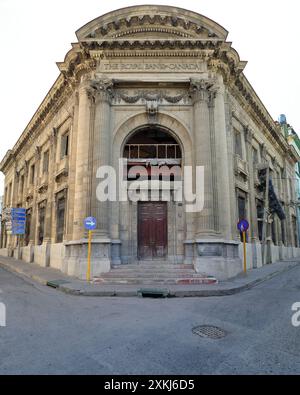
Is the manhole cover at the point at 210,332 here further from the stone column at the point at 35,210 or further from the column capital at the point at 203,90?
the stone column at the point at 35,210

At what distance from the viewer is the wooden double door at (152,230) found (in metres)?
14.0

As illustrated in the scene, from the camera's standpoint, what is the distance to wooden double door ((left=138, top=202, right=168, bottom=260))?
46.0ft

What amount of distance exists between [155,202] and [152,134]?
4264 millimetres

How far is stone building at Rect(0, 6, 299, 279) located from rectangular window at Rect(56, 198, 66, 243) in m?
0.12

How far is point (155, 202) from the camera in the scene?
47.4ft

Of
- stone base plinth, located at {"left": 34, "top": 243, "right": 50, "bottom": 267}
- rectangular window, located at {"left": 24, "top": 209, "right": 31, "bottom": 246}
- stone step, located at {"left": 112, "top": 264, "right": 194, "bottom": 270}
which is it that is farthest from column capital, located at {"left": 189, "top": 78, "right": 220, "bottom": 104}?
rectangular window, located at {"left": 24, "top": 209, "right": 31, "bottom": 246}

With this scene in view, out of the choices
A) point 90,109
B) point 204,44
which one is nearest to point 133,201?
point 90,109

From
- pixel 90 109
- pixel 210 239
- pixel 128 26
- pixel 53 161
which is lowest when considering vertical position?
pixel 210 239

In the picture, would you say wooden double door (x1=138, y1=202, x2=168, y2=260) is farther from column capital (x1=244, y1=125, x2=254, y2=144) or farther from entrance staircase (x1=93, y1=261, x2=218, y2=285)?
column capital (x1=244, y1=125, x2=254, y2=144)

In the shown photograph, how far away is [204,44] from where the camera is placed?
1452 centimetres

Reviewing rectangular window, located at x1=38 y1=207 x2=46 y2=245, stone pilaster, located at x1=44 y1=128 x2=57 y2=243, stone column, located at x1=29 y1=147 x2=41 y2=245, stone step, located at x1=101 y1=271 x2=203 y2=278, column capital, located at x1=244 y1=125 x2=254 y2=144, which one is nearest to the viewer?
stone step, located at x1=101 y1=271 x2=203 y2=278

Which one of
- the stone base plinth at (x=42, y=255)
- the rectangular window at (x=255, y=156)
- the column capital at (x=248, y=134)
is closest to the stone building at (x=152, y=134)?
the stone base plinth at (x=42, y=255)

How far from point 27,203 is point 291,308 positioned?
22.4m

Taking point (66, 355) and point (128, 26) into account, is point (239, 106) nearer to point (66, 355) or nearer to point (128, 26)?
point (128, 26)
